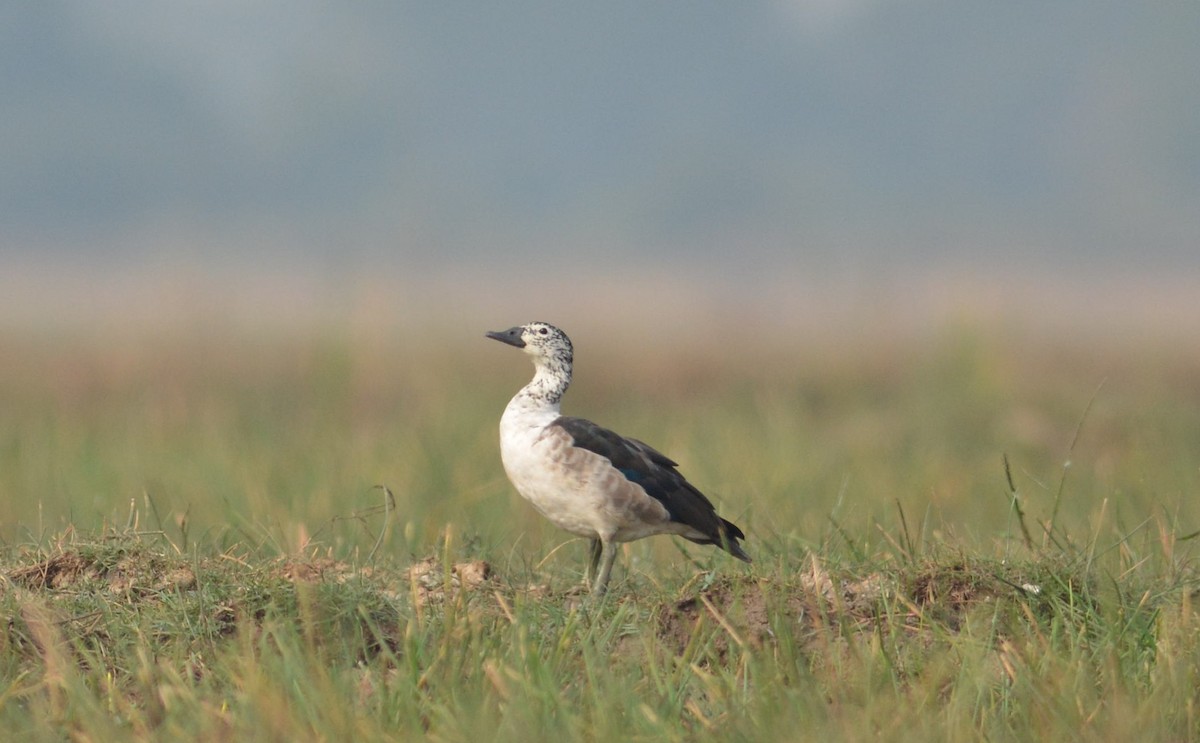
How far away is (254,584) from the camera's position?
4.97 metres

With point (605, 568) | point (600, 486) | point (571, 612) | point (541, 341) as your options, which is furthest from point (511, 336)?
point (571, 612)

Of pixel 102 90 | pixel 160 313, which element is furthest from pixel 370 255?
pixel 102 90

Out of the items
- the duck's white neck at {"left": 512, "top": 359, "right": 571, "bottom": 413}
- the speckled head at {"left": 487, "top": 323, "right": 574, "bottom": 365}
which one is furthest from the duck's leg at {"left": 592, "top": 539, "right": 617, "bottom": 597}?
the speckled head at {"left": 487, "top": 323, "right": 574, "bottom": 365}

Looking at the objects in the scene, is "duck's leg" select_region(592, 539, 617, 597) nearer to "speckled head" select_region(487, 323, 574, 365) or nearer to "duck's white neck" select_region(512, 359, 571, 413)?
"duck's white neck" select_region(512, 359, 571, 413)

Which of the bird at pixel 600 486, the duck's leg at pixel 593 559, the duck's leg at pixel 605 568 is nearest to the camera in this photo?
the duck's leg at pixel 605 568

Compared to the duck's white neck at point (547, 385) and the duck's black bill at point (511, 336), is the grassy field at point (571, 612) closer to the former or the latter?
the duck's white neck at point (547, 385)

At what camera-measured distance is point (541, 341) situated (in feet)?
19.8

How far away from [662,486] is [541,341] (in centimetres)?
76

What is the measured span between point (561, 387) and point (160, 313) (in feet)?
38.0

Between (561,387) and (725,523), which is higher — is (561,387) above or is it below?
above

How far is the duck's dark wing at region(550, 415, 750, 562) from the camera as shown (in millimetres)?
5598

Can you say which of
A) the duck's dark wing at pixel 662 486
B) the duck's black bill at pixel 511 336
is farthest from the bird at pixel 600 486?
the duck's black bill at pixel 511 336

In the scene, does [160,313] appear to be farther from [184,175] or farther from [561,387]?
[184,175]

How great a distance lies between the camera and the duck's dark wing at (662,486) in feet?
18.4
